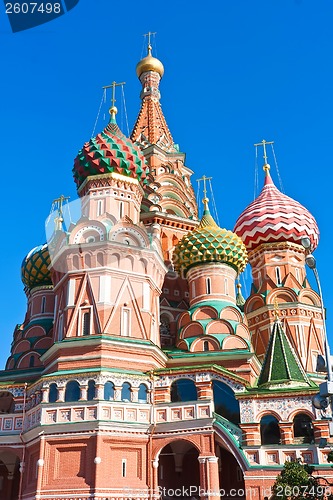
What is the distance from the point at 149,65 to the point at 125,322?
Result: 746 inches

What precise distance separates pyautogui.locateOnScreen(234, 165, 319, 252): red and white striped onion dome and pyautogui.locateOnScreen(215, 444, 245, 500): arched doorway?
11.5m

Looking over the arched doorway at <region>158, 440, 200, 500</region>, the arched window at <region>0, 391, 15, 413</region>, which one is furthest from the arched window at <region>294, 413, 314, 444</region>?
the arched window at <region>0, 391, 15, 413</region>

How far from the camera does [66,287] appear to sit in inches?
754

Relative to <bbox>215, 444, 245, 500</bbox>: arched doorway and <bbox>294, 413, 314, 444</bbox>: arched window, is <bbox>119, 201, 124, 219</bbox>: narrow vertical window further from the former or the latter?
<bbox>294, 413, 314, 444</bbox>: arched window

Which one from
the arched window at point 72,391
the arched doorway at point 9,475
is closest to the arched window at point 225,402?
the arched window at point 72,391

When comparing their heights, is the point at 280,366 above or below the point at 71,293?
below

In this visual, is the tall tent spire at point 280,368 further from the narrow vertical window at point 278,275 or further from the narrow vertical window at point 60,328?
the narrow vertical window at point 278,275

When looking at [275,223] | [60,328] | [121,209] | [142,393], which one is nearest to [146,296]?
[60,328]

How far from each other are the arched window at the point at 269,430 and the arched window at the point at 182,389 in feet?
7.61

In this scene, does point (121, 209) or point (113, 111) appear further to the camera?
point (113, 111)

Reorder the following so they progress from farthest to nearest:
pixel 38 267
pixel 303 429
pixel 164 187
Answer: pixel 164 187 → pixel 38 267 → pixel 303 429

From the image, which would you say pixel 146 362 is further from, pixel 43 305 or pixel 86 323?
pixel 43 305

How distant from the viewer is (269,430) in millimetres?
15828

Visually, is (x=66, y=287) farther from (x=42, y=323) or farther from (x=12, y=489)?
(x=12, y=489)
